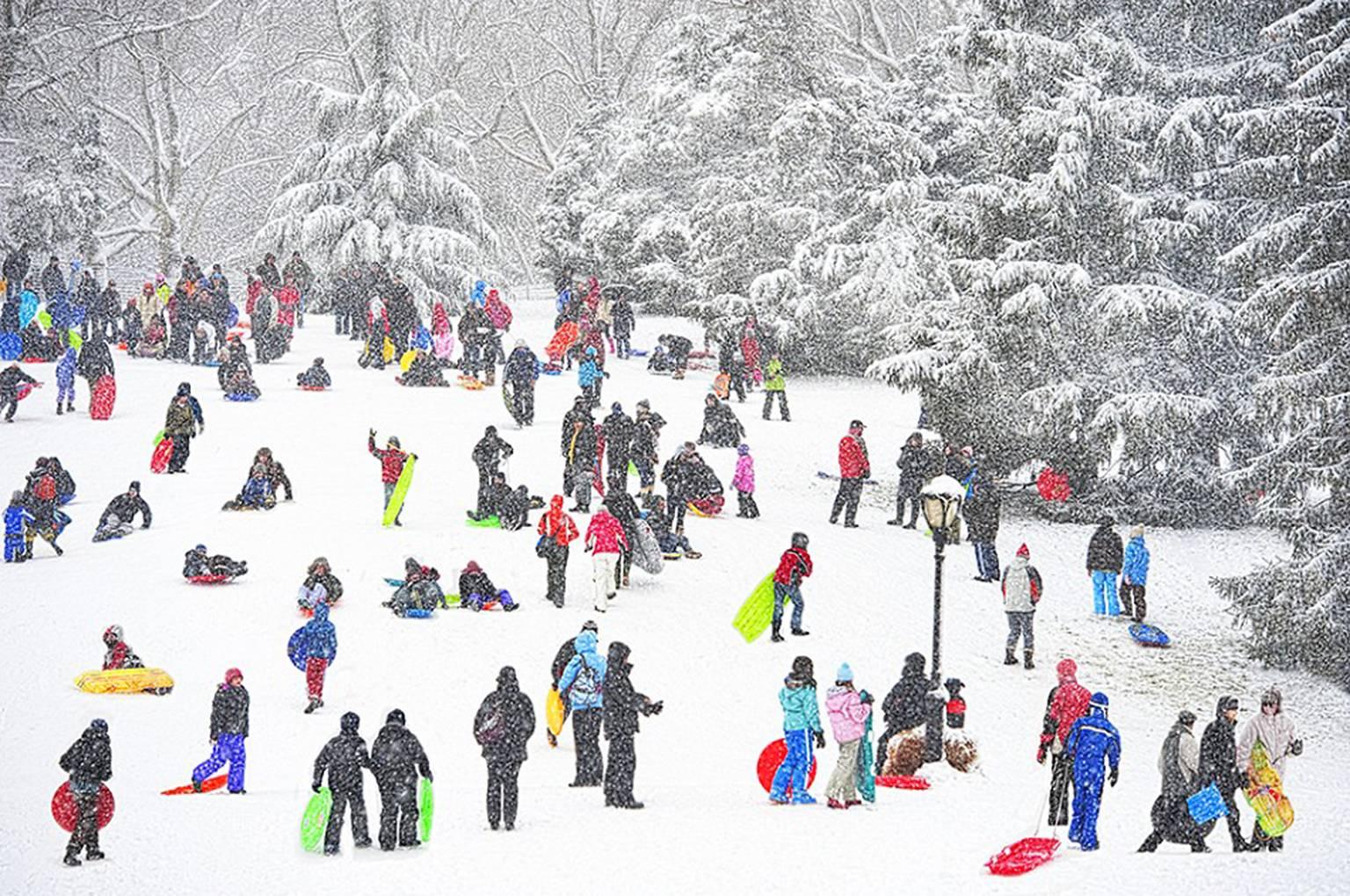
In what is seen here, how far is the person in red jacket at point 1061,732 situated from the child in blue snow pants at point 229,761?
7.14 metres

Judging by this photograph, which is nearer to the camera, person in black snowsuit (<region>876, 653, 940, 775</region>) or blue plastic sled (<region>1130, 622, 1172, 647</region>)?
person in black snowsuit (<region>876, 653, 940, 775</region>)

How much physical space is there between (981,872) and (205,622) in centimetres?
1046

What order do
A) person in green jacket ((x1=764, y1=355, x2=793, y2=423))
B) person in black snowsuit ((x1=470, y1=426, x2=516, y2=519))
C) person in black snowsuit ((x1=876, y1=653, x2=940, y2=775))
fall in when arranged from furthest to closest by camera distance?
person in green jacket ((x1=764, y1=355, x2=793, y2=423)) < person in black snowsuit ((x1=470, y1=426, x2=516, y2=519)) < person in black snowsuit ((x1=876, y1=653, x2=940, y2=775))

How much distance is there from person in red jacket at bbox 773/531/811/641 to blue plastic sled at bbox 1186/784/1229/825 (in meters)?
6.74

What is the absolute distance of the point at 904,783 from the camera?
1538cm

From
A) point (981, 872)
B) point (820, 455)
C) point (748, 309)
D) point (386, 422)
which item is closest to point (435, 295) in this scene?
point (748, 309)

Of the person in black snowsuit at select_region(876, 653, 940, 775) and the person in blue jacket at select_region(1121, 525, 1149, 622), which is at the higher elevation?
the person in blue jacket at select_region(1121, 525, 1149, 622)

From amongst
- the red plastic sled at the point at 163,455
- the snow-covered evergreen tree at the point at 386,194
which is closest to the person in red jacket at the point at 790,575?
the red plastic sled at the point at 163,455

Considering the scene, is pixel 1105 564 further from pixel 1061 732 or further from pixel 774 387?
pixel 774 387

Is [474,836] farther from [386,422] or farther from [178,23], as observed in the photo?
[178,23]

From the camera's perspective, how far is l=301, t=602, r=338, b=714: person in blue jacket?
54.4ft

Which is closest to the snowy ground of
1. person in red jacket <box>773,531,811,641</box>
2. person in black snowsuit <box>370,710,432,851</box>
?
person in black snowsuit <box>370,710,432,851</box>

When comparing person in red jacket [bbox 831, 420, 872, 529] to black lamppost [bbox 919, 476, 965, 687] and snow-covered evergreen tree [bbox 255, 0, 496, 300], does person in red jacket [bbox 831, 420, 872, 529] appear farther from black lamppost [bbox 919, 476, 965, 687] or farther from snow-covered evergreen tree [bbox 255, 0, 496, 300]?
snow-covered evergreen tree [bbox 255, 0, 496, 300]

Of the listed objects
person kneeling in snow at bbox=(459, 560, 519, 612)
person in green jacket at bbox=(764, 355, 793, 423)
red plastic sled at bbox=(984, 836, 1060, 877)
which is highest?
person in green jacket at bbox=(764, 355, 793, 423)
